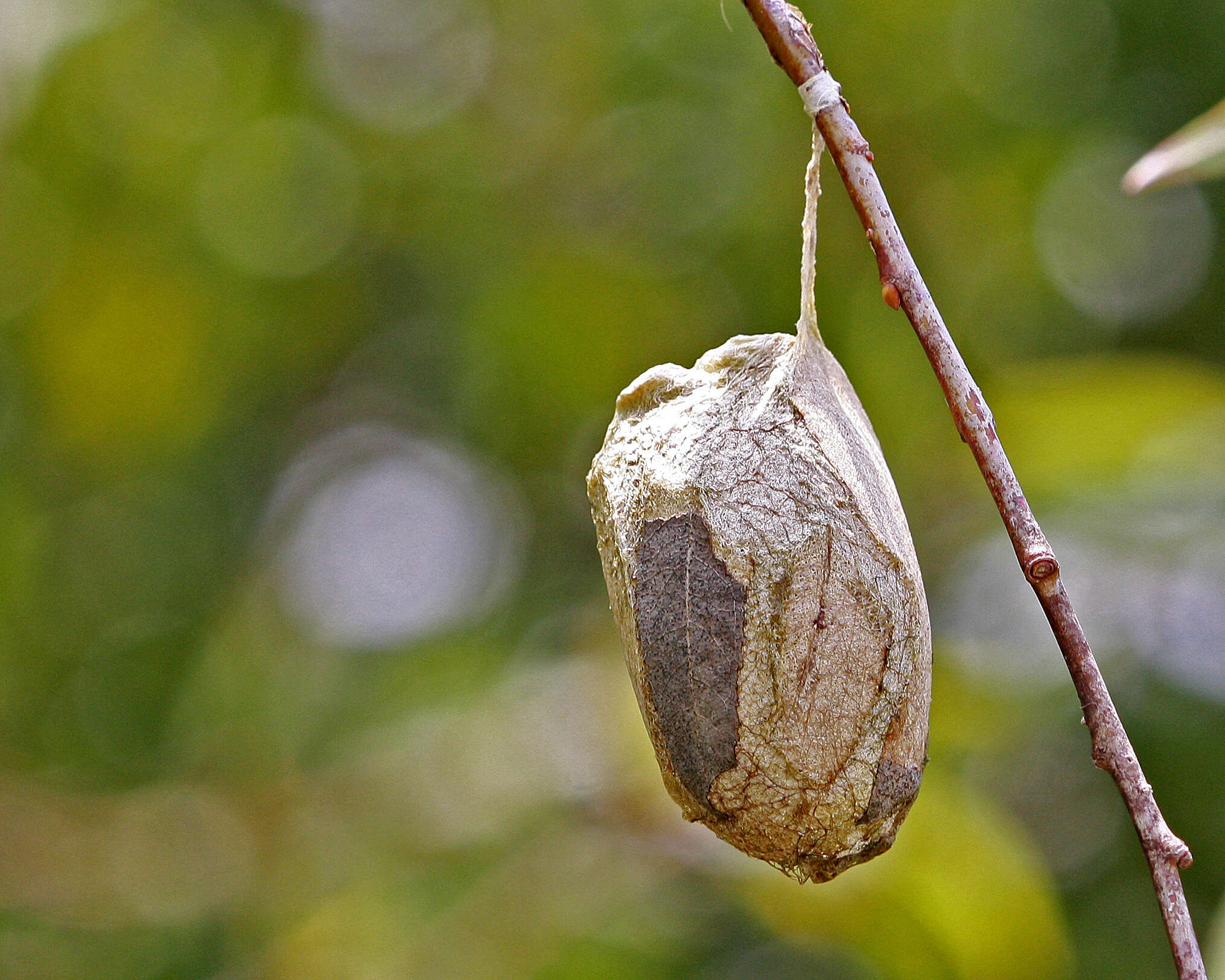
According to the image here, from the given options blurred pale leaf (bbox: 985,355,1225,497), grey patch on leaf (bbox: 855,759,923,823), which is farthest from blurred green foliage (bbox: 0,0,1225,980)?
grey patch on leaf (bbox: 855,759,923,823)

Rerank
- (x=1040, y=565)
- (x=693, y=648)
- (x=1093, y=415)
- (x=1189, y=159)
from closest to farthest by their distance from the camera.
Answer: (x=1040, y=565) → (x=693, y=648) → (x=1189, y=159) → (x=1093, y=415)

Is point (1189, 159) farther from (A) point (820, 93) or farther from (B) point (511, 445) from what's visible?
(B) point (511, 445)

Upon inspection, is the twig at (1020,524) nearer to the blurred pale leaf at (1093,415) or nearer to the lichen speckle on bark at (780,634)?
the lichen speckle on bark at (780,634)

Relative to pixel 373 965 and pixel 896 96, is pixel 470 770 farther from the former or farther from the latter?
pixel 896 96

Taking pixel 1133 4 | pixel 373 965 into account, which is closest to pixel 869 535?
pixel 373 965

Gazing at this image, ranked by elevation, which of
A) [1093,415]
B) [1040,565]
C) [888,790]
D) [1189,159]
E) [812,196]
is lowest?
[1093,415]

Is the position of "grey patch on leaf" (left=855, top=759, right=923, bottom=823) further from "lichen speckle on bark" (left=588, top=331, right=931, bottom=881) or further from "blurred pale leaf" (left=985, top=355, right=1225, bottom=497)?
"blurred pale leaf" (left=985, top=355, right=1225, bottom=497)

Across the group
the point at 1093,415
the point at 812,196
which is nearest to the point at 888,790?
the point at 812,196
